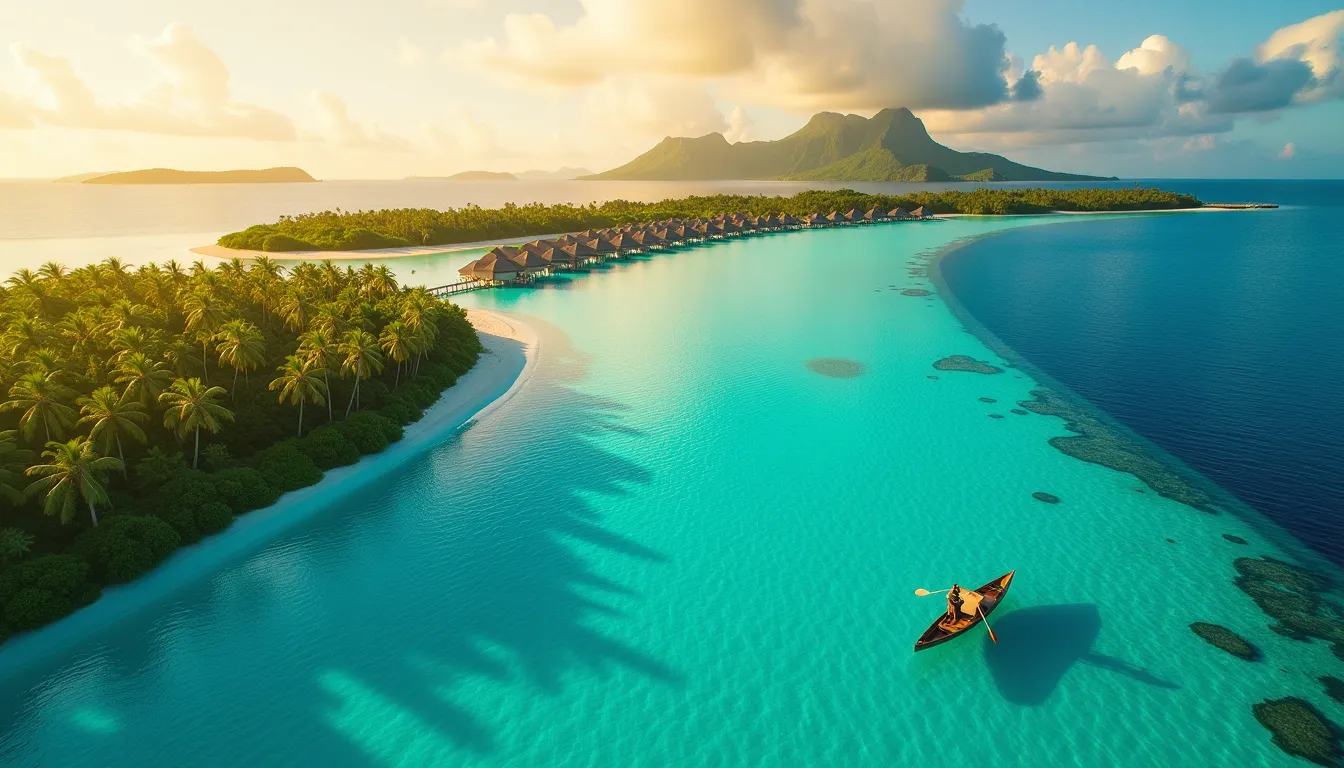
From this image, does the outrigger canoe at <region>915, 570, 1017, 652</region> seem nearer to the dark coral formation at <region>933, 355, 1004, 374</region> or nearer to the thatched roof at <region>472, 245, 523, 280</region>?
the dark coral formation at <region>933, 355, 1004, 374</region>

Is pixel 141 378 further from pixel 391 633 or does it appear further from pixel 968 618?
pixel 968 618

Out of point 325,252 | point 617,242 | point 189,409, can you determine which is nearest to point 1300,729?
point 189,409

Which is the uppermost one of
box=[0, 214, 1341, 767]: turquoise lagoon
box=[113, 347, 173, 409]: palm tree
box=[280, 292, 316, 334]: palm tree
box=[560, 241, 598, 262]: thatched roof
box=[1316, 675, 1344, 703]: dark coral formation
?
box=[560, 241, 598, 262]: thatched roof

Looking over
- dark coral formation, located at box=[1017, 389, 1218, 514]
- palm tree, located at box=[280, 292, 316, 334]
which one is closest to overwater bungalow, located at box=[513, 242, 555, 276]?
palm tree, located at box=[280, 292, 316, 334]

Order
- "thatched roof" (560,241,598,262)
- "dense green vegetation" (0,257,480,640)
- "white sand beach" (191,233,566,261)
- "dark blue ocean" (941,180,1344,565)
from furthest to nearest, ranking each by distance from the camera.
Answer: "white sand beach" (191,233,566,261) → "thatched roof" (560,241,598,262) → "dark blue ocean" (941,180,1344,565) → "dense green vegetation" (0,257,480,640)

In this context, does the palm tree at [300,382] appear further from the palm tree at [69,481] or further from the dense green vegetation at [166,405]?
the palm tree at [69,481]

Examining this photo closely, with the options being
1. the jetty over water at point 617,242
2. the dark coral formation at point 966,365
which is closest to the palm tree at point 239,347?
the jetty over water at point 617,242
